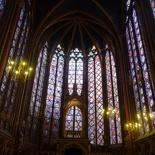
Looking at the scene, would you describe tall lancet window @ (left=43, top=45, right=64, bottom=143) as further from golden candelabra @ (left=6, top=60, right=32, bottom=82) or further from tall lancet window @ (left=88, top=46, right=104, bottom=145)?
golden candelabra @ (left=6, top=60, right=32, bottom=82)

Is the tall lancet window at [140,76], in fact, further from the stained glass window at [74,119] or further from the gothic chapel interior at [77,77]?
the stained glass window at [74,119]

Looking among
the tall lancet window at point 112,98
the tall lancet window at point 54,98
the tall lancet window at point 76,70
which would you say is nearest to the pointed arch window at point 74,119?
the tall lancet window at point 54,98

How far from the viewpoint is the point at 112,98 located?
2014 cm

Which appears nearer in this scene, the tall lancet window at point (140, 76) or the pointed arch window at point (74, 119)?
the tall lancet window at point (140, 76)

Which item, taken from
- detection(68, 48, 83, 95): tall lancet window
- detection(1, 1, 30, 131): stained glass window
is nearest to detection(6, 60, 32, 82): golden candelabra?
detection(1, 1, 30, 131): stained glass window

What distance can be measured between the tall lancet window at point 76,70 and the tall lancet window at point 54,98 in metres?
1.16

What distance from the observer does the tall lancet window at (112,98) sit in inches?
713

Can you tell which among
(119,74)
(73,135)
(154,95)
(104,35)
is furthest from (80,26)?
(154,95)

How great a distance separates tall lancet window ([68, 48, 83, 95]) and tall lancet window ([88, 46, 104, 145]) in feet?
3.76

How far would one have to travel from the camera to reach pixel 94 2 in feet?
67.7

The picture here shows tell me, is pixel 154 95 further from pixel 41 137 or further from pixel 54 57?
pixel 54 57

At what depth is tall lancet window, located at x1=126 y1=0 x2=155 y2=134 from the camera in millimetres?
12445

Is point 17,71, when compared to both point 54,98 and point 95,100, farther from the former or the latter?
point 95,100

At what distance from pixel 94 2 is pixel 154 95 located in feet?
44.7
